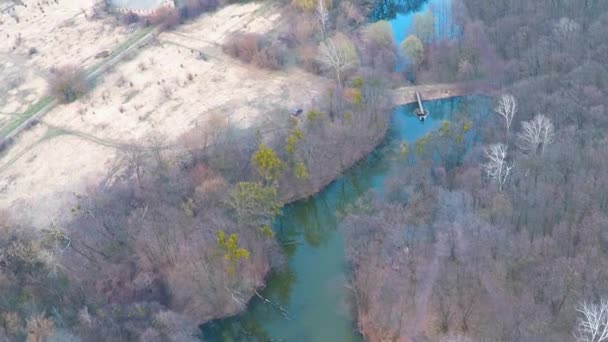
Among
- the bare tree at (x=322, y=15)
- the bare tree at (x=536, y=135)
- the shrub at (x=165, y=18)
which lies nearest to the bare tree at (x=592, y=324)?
the bare tree at (x=536, y=135)

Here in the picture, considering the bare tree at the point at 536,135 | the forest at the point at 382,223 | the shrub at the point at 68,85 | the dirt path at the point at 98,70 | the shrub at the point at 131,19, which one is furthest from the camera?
the shrub at the point at 131,19

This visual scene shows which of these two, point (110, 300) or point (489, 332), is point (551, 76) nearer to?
point (489, 332)

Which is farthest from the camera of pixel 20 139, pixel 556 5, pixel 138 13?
pixel 138 13

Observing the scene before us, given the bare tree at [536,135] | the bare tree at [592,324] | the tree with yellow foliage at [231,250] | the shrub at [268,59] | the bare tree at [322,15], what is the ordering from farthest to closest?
the bare tree at [322,15]
the shrub at [268,59]
the bare tree at [536,135]
the tree with yellow foliage at [231,250]
the bare tree at [592,324]

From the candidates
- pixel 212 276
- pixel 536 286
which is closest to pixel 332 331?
pixel 212 276

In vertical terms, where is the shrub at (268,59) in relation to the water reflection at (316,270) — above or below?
above

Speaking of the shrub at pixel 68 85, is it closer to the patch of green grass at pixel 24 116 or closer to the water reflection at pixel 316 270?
the patch of green grass at pixel 24 116

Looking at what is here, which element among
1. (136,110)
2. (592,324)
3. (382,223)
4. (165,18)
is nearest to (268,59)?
(136,110)
